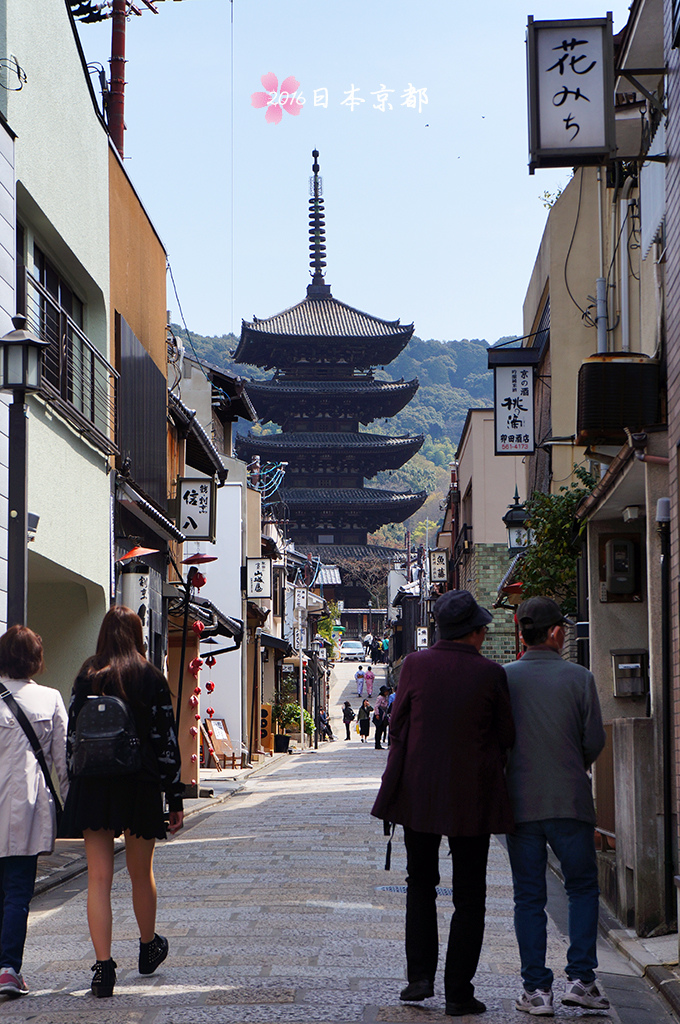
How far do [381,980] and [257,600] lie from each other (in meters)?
27.9

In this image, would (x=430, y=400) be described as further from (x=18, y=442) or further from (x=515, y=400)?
(x=18, y=442)

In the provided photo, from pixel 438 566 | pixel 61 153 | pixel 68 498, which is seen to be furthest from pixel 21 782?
pixel 438 566

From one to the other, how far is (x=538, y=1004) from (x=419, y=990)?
0.51 meters

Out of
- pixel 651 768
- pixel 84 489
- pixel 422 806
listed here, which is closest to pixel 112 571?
pixel 84 489

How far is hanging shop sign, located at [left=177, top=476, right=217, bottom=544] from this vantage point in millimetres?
19453

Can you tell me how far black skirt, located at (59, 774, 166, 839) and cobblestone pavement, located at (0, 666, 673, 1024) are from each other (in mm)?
746

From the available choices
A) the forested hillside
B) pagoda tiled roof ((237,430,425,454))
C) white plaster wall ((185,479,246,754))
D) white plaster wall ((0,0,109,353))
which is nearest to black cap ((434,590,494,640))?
white plaster wall ((0,0,109,353))

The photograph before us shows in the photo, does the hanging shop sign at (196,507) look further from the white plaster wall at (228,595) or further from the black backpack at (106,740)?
the black backpack at (106,740)

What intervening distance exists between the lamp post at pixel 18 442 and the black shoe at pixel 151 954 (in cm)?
293

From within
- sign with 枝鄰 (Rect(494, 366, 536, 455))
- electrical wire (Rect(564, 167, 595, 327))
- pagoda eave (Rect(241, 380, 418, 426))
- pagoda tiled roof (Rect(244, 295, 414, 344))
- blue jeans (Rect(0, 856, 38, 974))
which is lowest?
blue jeans (Rect(0, 856, 38, 974))

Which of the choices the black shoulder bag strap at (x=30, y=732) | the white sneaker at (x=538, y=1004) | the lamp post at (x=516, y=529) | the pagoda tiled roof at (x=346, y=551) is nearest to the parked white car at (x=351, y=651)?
the pagoda tiled roof at (x=346, y=551)

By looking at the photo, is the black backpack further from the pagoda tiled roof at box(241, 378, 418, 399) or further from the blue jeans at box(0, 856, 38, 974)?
the pagoda tiled roof at box(241, 378, 418, 399)

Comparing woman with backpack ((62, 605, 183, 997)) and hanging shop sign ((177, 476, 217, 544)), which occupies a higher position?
hanging shop sign ((177, 476, 217, 544))

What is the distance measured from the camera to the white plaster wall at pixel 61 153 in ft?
→ 35.8
